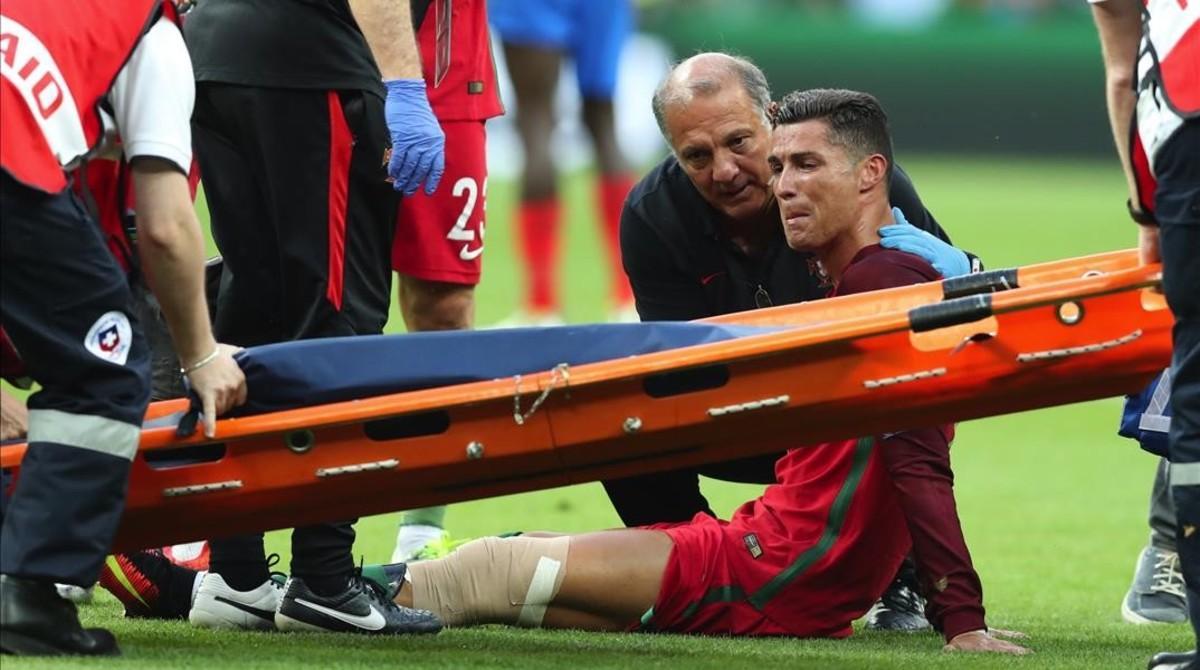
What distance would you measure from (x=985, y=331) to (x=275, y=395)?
1266mm

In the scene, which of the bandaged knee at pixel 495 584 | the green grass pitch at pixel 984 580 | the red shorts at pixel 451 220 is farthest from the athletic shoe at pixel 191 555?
the red shorts at pixel 451 220

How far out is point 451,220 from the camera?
18.0 feet

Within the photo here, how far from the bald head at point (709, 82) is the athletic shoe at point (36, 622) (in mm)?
2024

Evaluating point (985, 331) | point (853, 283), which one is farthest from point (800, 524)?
point (985, 331)

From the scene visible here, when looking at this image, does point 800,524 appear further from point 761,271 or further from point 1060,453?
point 1060,453

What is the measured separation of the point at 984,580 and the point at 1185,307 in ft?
6.79

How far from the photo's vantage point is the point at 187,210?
11.8 feet

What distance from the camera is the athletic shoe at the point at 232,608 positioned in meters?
4.27

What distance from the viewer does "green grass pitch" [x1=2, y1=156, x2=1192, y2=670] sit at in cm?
386

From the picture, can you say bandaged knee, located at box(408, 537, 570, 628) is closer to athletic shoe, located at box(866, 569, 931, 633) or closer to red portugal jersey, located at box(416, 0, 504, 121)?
athletic shoe, located at box(866, 569, 931, 633)

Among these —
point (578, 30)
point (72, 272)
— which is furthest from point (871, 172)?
point (578, 30)

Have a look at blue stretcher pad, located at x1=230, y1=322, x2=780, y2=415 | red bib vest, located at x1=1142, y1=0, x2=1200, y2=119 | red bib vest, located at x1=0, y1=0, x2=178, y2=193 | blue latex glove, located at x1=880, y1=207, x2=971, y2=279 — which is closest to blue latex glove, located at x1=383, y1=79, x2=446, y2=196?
blue stretcher pad, located at x1=230, y1=322, x2=780, y2=415

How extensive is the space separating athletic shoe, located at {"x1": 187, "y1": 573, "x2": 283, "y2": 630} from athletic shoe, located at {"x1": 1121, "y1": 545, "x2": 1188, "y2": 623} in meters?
1.98

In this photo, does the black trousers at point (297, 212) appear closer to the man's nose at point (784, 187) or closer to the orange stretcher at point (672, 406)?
→ the orange stretcher at point (672, 406)
